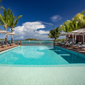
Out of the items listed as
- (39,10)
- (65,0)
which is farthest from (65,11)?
(39,10)

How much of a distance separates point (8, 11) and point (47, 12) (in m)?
12.5

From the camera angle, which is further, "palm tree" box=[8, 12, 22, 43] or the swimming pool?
→ "palm tree" box=[8, 12, 22, 43]

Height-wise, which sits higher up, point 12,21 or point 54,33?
point 12,21

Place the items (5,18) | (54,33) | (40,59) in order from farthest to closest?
(54,33) → (5,18) → (40,59)

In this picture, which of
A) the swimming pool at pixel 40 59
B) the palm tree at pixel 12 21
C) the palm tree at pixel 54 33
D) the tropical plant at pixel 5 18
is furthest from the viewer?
the palm tree at pixel 54 33

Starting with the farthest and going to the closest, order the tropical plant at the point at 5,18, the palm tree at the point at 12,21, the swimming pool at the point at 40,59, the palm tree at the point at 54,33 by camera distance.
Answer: the palm tree at the point at 54,33 < the palm tree at the point at 12,21 < the tropical plant at the point at 5,18 < the swimming pool at the point at 40,59

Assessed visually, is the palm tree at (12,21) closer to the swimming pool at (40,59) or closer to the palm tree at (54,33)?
the swimming pool at (40,59)

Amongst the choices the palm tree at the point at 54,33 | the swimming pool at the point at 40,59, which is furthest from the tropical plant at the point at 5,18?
the palm tree at the point at 54,33

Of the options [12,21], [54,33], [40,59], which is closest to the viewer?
[40,59]

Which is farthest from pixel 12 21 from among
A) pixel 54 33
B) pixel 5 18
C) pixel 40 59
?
pixel 54 33

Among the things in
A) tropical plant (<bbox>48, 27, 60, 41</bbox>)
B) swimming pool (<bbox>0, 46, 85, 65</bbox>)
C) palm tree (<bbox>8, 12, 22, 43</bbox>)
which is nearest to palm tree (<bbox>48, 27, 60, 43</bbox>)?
tropical plant (<bbox>48, 27, 60, 41</bbox>)

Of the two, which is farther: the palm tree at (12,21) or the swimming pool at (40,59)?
the palm tree at (12,21)

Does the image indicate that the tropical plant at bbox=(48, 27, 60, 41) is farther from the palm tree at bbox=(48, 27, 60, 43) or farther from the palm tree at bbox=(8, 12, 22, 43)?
the palm tree at bbox=(8, 12, 22, 43)

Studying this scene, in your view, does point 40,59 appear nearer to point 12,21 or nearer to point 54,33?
point 12,21
